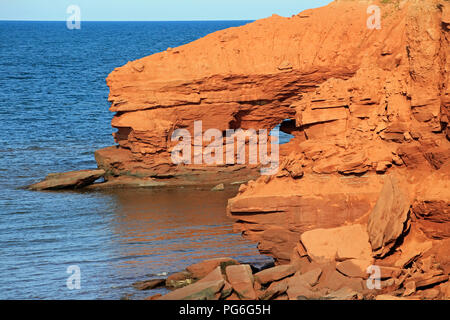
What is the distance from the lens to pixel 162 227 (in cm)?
2748

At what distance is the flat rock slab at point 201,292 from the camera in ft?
51.5

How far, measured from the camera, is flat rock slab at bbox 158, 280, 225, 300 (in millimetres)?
15688

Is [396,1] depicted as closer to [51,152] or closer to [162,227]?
[162,227]

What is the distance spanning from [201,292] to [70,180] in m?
20.3

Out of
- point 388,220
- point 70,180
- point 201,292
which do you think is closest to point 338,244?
point 388,220

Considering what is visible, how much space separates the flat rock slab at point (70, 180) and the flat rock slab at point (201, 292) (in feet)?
64.2

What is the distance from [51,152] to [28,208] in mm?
12397

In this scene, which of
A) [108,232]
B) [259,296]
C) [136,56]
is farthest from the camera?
[136,56]

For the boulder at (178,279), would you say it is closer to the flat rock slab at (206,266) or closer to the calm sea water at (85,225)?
the flat rock slab at (206,266)

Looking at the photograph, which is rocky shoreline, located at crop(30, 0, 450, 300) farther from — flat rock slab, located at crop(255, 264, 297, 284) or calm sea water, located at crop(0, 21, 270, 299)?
calm sea water, located at crop(0, 21, 270, 299)

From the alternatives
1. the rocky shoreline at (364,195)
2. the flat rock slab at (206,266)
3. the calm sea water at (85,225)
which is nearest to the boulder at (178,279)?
the rocky shoreline at (364,195)

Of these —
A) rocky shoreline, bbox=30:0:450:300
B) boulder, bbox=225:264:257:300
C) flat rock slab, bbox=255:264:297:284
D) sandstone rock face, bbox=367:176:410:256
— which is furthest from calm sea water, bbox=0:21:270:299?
sandstone rock face, bbox=367:176:410:256

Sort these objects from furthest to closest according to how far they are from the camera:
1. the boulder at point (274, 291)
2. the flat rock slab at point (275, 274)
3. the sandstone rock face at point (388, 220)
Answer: the flat rock slab at point (275, 274) → the sandstone rock face at point (388, 220) → the boulder at point (274, 291)
